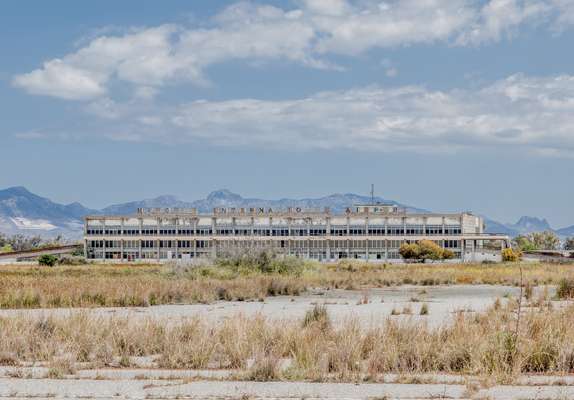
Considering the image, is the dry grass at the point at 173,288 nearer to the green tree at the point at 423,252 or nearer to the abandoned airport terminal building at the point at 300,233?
the green tree at the point at 423,252

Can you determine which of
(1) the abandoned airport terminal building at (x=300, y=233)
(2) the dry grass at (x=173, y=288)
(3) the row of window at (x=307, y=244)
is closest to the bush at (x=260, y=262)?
(2) the dry grass at (x=173, y=288)

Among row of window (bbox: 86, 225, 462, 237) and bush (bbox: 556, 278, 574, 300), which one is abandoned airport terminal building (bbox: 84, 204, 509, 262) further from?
bush (bbox: 556, 278, 574, 300)

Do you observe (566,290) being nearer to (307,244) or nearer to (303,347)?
(303,347)

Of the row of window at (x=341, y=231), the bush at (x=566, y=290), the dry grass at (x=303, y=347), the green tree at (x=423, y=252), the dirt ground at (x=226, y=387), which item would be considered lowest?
the green tree at (x=423, y=252)

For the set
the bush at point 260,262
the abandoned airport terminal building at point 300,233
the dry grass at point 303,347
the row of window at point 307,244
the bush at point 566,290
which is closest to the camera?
the dry grass at point 303,347

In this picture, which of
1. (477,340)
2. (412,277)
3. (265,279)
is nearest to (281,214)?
(412,277)

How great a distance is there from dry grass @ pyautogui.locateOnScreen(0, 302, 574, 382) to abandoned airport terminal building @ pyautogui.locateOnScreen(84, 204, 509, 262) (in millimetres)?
124836

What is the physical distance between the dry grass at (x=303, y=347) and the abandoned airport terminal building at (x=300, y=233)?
124836 mm

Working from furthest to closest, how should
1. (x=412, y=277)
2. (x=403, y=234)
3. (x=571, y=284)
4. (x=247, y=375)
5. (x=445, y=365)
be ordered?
(x=403, y=234) → (x=412, y=277) → (x=571, y=284) → (x=445, y=365) → (x=247, y=375)

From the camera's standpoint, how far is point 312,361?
14953mm

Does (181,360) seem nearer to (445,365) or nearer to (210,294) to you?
(445,365)

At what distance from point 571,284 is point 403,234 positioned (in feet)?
346

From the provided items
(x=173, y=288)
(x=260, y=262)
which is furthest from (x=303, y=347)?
(x=260, y=262)

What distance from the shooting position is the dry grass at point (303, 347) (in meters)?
14.8
